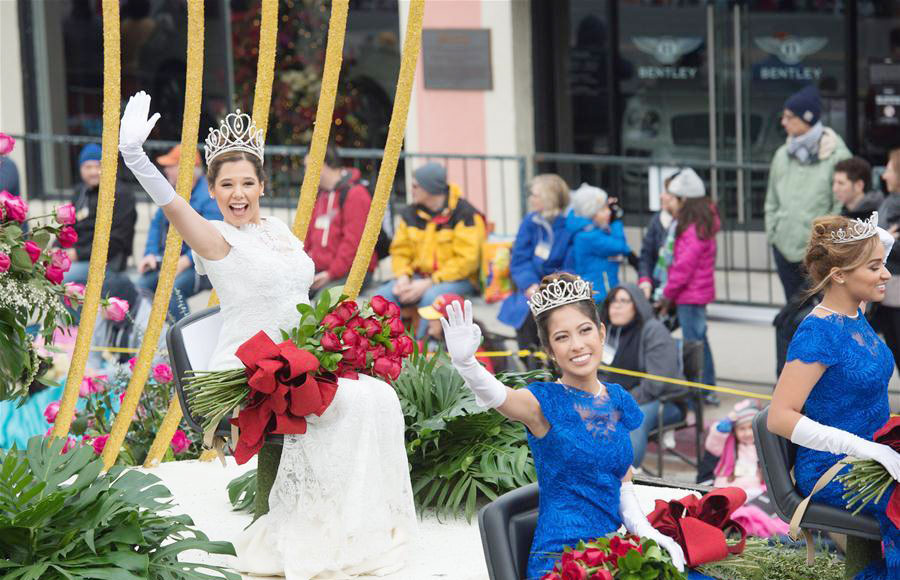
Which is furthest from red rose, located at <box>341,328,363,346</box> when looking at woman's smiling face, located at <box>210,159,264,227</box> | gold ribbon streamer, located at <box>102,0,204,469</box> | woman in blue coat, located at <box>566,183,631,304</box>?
woman in blue coat, located at <box>566,183,631,304</box>

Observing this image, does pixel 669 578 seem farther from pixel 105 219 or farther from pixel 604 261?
pixel 604 261

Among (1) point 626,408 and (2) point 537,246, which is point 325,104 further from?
(2) point 537,246

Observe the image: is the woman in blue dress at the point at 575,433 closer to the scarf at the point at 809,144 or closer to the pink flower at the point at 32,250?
the pink flower at the point at 32,250

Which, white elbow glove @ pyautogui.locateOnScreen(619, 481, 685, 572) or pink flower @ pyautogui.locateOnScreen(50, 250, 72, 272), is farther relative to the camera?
pink flower @ pyautogui.locateOnScreen(50, 250, 72, 272)

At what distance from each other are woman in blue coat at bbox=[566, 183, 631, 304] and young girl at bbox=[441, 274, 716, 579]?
431 cm

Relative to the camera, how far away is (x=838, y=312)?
476cm

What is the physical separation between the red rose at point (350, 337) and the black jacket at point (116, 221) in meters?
5.00

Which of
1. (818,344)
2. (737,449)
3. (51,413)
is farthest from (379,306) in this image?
(737,449)

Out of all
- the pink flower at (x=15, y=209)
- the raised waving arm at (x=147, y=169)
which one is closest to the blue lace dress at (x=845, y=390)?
the raised waving arm at (x=147, y=169)

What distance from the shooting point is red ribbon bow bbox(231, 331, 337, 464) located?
4.95m

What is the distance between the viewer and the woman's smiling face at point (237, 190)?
5207 mm

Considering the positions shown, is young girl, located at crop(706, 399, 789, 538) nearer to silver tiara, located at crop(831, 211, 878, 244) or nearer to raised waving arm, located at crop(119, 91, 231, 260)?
silver tiara, located at crop(831, 211, 878, 244)

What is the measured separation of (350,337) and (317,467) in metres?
0.44

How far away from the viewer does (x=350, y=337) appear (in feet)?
16.9
